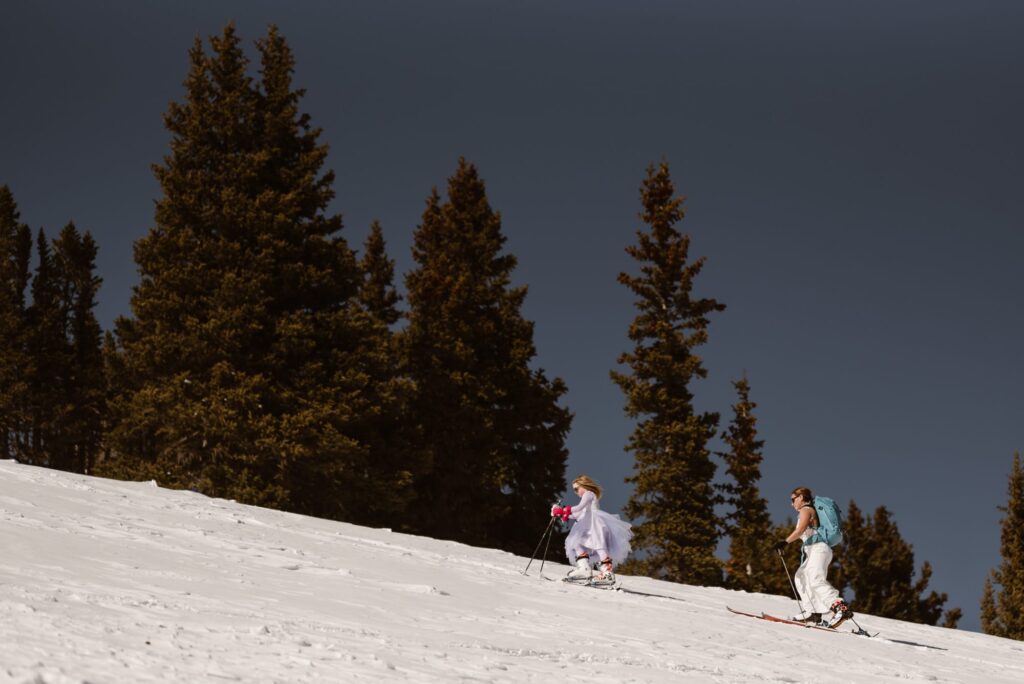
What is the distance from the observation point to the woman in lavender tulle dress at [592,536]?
49.8 ft

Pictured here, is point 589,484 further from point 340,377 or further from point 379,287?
point 379,287

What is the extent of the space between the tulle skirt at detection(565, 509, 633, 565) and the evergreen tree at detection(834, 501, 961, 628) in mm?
32145

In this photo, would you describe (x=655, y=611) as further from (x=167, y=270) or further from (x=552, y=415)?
(x=552, y=415)

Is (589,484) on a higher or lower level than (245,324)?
lower

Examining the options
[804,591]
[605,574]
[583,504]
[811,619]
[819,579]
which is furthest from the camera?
[583,504]

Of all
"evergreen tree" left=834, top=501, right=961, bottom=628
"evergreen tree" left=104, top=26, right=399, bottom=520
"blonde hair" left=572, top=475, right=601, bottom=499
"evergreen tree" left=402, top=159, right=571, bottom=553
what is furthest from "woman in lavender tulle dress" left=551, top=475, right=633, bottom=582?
"evergreen tree" left=834, top=501, right=961, bottom=628

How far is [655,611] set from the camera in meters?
13.1

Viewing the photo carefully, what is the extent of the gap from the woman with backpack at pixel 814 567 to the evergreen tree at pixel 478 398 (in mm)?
21181

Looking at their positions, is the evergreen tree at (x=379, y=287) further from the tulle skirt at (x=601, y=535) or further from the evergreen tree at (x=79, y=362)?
the tulle skirt at (x=601, y=535)

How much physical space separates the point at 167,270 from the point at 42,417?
733 inches

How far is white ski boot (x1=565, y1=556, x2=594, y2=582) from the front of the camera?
15250 mm

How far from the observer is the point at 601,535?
15.2 meters

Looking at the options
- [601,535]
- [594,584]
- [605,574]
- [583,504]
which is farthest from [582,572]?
[583,504]

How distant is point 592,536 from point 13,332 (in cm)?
3953
